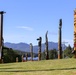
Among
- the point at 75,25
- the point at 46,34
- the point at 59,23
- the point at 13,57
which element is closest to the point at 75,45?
the point at 75,25

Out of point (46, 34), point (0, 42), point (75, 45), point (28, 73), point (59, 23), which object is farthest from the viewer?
point (46, 34)

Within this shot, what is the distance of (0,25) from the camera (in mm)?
33250

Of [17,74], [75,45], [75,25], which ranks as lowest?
[17,74]

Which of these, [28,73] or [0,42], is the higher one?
[0,42]

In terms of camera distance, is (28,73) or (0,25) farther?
(0,25)

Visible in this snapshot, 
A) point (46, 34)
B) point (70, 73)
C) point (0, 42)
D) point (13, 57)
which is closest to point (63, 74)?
point (70, 73)

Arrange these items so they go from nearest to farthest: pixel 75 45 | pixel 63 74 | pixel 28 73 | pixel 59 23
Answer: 1. pixel 63 74
2. pixel 28 73
3. pixel 75 45
4. pixel 59 23

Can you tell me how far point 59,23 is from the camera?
3594 centimetres

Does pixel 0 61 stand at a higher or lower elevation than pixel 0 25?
lower

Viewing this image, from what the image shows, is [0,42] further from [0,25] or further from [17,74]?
[17,74]

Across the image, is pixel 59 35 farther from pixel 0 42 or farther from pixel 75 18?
pixel 0 42

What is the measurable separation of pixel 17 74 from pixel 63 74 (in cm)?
302

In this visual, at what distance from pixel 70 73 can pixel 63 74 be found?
1.43ft

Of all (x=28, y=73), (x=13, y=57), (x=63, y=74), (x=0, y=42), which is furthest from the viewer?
(x=13, y=57)
